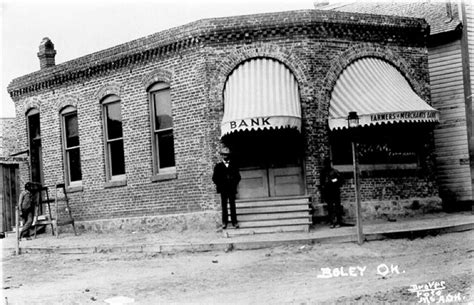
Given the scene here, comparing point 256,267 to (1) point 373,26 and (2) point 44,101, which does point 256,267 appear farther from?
(2) point 44,101

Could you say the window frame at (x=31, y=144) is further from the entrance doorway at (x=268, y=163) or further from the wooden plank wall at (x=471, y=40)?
the wooden plank wall at (x=471, y=40)

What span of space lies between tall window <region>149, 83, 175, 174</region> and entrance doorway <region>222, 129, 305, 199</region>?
6.52ft

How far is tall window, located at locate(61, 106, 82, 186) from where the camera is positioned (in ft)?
62.8

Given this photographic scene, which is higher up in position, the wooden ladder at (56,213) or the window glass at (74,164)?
the window glass at (74,164)

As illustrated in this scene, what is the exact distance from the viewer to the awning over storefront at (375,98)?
15070 mm

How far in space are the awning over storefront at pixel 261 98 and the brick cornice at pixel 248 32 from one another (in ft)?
2.94

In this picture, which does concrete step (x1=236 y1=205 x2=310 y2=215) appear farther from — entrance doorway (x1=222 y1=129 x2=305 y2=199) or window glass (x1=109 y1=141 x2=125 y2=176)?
window glass (x1=109 y1=141 x2=125 y2=176)

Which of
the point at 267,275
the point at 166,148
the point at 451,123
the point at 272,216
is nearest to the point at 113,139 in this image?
the point at 166,148

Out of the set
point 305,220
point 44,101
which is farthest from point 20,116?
point 305,220

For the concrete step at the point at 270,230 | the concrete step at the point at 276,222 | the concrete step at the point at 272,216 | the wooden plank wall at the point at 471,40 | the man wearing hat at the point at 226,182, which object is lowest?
the concrete step at the point at 270,230

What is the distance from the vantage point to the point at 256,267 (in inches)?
439

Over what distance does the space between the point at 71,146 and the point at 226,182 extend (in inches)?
279

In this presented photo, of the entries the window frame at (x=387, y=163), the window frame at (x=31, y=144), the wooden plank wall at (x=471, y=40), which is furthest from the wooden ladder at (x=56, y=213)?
the wooden plank wall at (x=471, y=40)

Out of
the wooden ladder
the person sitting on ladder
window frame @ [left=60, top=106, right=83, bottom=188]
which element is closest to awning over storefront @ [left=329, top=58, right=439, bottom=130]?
the wooden ladder
